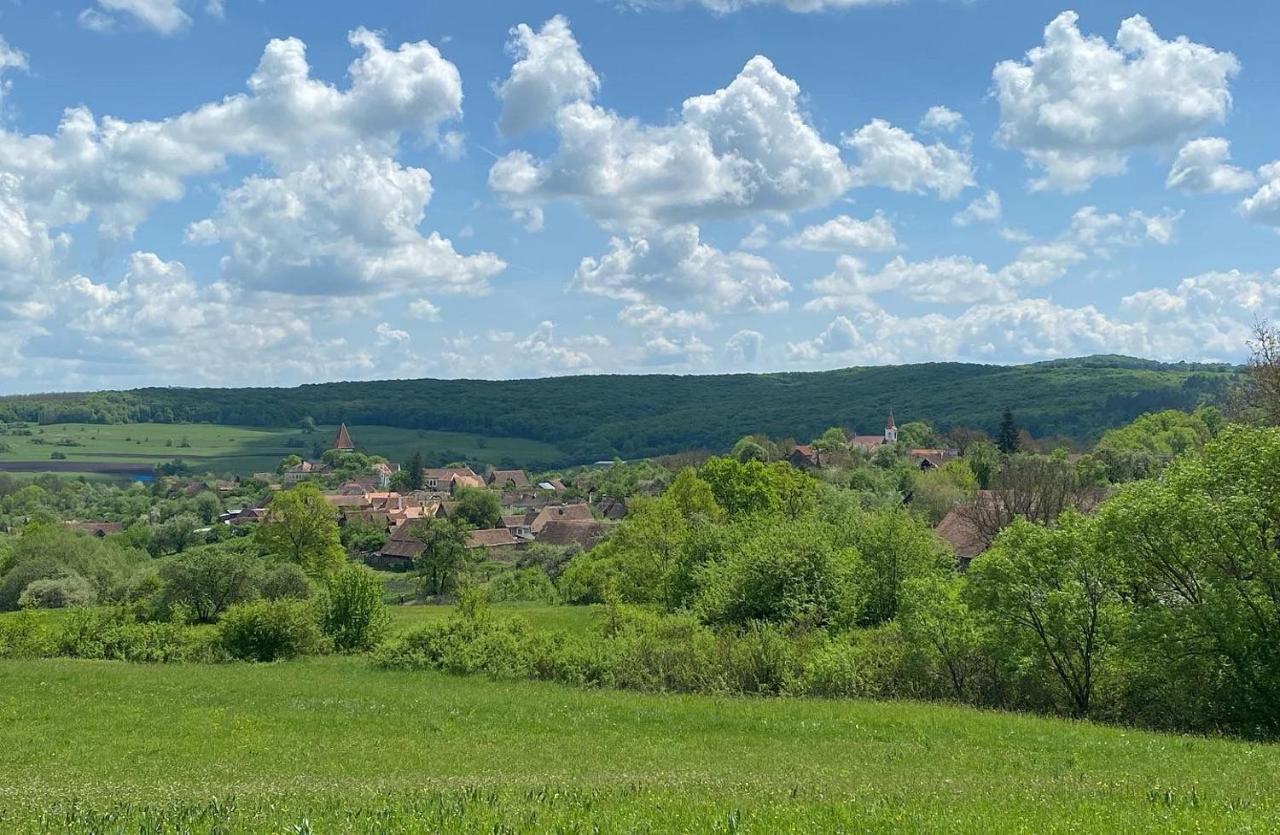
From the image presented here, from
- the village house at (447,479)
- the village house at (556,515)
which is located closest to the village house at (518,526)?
the village house at (556,515)

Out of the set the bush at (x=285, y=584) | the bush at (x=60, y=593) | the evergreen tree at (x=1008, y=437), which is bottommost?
the bush at (x=60, y=593)

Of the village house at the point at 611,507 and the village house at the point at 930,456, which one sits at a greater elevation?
the village house at the point at 930,456

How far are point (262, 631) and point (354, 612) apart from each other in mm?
4632

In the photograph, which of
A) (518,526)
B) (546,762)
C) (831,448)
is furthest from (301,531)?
(831,448)

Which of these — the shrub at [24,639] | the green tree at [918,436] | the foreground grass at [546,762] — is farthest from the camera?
the green tree at [918,436]

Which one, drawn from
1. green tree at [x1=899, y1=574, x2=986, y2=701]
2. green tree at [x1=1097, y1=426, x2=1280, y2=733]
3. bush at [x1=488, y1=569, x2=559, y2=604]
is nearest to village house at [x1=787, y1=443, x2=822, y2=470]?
bush at [x1=488, y1=569, x2=559, y2=604]

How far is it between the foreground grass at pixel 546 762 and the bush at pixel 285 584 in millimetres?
21553

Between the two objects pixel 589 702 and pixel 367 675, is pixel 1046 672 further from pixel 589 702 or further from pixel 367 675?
pixel 367 675

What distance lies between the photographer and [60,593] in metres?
63.8

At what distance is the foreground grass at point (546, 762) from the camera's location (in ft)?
28.6

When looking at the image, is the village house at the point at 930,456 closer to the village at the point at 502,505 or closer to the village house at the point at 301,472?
the village at the point at 502,505

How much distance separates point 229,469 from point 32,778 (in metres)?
198

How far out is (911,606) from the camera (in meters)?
26.7

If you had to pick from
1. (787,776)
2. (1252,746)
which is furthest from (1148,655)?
(787,776)
